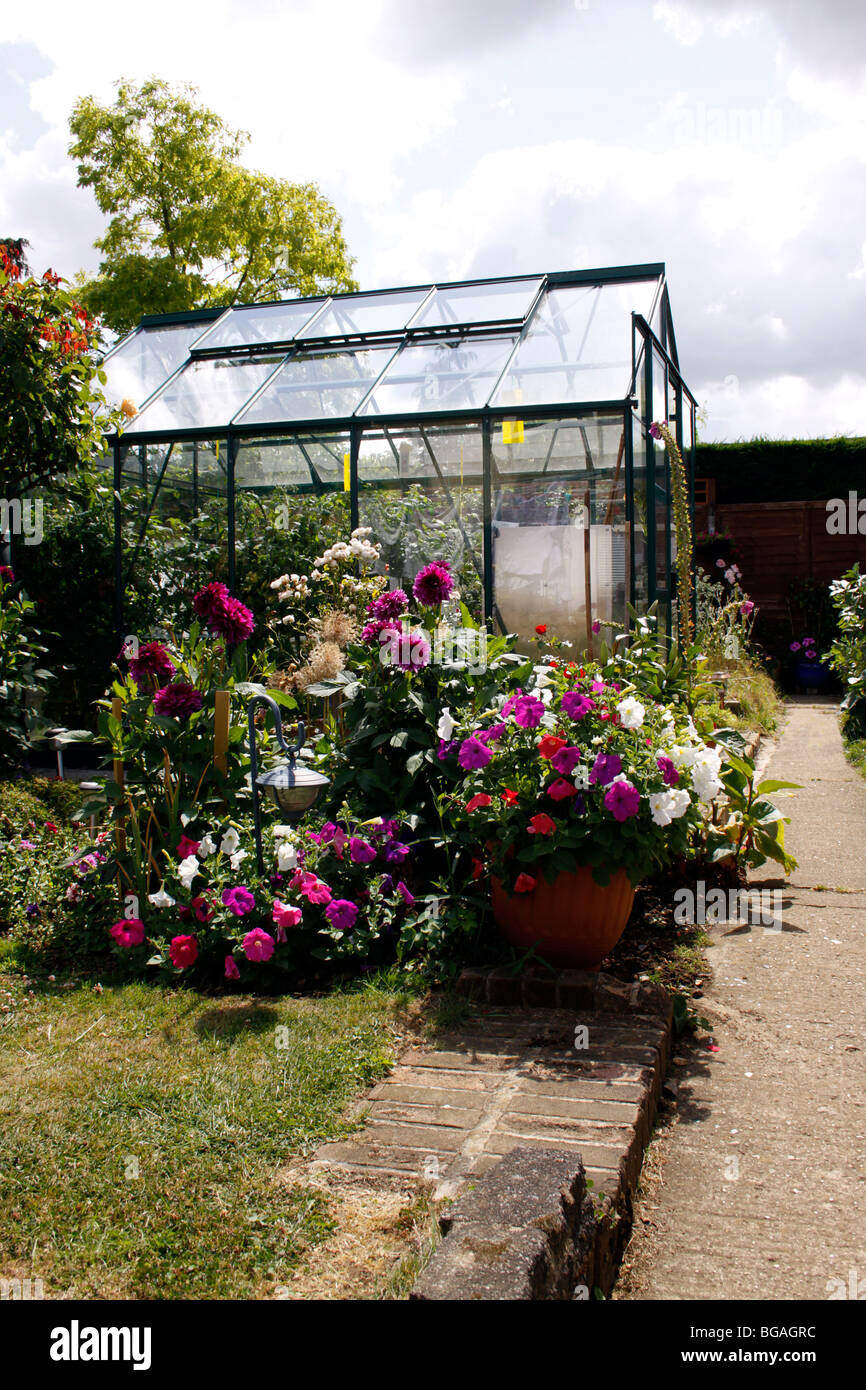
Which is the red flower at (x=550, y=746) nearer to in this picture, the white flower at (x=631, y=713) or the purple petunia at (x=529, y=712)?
the purple petunia at (x=529, y=712)

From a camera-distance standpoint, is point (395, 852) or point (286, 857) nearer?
point (286, 857)

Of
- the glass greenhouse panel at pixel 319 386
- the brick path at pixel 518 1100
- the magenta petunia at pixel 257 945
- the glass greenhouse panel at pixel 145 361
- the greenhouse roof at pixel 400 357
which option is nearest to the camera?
the brick path at pixel 518 1100

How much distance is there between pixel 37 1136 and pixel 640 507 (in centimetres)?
599

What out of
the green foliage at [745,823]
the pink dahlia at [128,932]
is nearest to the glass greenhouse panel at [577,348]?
the green foliage at [745,823]

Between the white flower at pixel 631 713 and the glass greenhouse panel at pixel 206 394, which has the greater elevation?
the glass greenhouse panel at pixel 206 394

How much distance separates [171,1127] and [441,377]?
634 cm

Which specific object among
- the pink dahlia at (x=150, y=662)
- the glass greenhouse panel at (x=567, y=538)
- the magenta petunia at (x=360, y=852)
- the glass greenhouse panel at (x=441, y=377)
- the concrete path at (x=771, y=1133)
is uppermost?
the glass greenhouse panel at (x=441, y=377)

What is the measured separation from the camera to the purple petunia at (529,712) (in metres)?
3.21

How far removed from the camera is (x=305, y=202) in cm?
1612

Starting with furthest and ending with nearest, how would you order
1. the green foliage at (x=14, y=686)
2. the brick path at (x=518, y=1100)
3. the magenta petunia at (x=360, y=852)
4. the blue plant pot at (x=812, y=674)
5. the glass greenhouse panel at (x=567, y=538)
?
the blue plant pot at (x=812, y=674) → the glass greenhouse panel at (x=567, y=538) → the green foliage at (x=14, y=686) → the magenta petunia at (x=360, y=852) → the brick path at (x=518, y=1100)

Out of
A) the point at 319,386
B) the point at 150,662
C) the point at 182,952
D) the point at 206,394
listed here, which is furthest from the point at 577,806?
the point at 206,394

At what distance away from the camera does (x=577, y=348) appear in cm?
753

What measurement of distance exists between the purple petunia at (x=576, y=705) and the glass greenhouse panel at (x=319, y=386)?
488 centimetres

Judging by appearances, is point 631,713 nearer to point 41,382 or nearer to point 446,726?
point 446,726
